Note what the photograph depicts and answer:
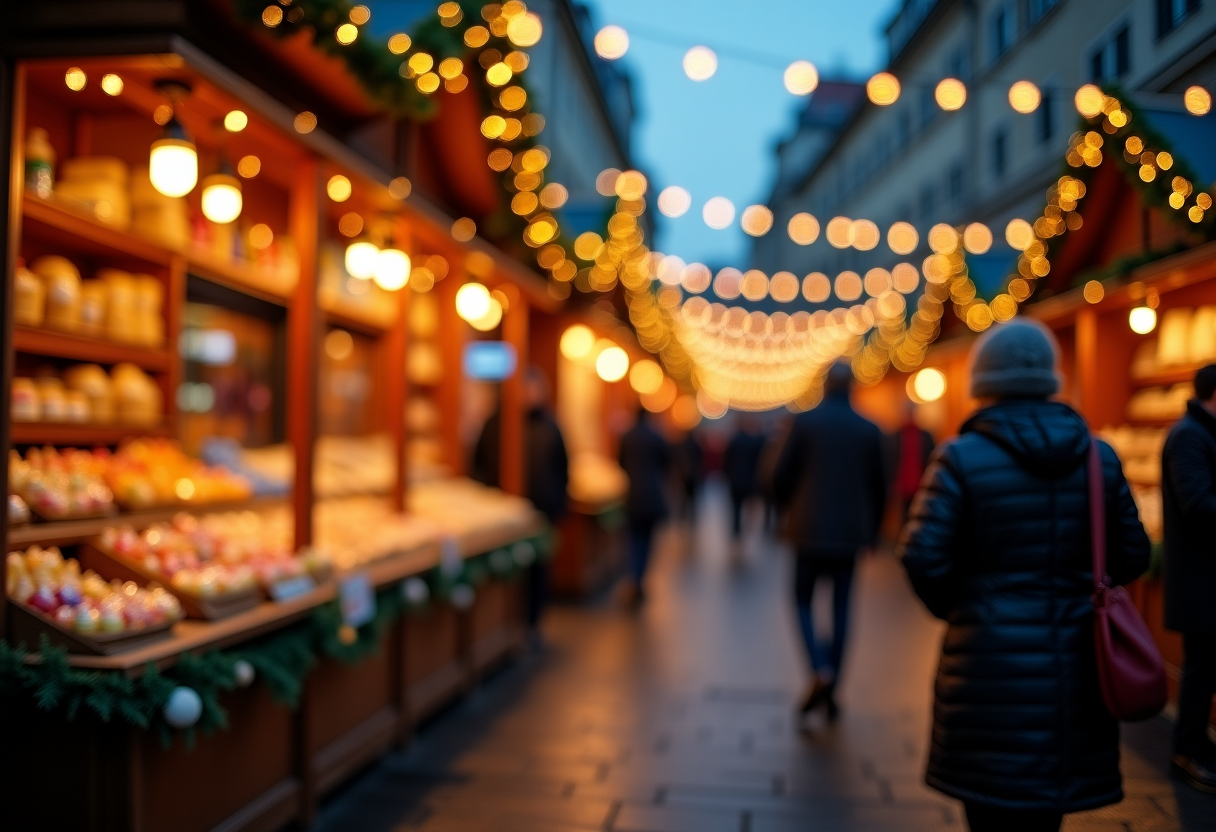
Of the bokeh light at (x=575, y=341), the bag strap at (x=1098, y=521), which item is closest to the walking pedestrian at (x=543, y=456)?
the bokeh light at (x=575, y=341)

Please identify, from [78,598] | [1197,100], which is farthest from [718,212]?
[78,598]

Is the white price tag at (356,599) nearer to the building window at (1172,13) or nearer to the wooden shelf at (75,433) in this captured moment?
the wooden shelf at (75,433)

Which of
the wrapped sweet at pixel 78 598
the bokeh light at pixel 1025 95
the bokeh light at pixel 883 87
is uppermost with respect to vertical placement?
the bokeh light at pixel 883 87

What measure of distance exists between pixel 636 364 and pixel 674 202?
34.8 ft

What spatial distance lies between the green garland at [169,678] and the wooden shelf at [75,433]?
1461mm

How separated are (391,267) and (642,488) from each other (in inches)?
222

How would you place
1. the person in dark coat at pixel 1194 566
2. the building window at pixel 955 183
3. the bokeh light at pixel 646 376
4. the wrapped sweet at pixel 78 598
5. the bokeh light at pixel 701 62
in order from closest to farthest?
the wrapped sweet at pixel 78 598, the person in dark coat at pixel 1194 566, the bokeh light at pixel 701 62, the building window at pixel 955 183, the bokeh light at pixel 646 376

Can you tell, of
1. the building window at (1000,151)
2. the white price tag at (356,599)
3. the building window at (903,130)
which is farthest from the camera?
the building window at (903,130)

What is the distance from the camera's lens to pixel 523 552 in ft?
29.5

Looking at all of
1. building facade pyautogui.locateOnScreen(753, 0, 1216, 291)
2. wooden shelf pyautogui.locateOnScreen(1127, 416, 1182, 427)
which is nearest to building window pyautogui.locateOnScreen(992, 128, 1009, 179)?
building facade pyautogui.locateOnScreen(753, 0, 1216, 291)

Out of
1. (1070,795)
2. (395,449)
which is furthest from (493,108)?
(1070,795)

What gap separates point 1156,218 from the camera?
278 inches

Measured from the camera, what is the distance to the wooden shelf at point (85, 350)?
16.3 feet

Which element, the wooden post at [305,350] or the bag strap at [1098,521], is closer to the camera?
the bag strap at [1098,521]
